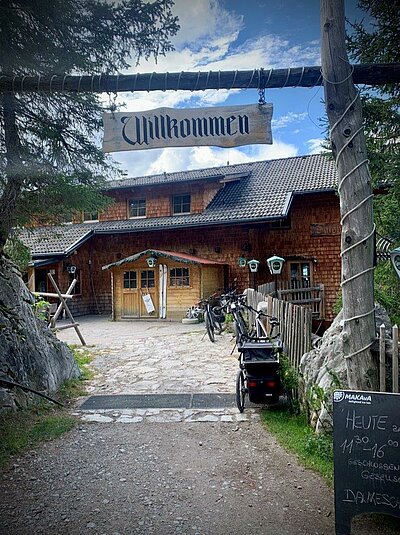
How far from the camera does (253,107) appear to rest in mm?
3004

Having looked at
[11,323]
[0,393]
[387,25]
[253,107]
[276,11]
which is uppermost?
[387,25]

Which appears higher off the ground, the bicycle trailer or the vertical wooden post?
the vertical wooden post

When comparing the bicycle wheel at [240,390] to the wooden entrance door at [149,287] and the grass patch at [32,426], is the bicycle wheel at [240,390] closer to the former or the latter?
the grass patch at [32,426]

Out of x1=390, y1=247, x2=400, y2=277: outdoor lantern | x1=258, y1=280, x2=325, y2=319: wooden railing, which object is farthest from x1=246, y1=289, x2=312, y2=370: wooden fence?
x1=258, y1=280, x2=325, y2=319: wooden railing

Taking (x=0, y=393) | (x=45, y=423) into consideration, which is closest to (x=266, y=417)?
(x=45, y=423)

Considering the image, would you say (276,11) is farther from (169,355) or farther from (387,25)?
(169,355)

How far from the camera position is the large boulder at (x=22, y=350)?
15.0 feet

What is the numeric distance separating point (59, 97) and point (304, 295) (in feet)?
39.2

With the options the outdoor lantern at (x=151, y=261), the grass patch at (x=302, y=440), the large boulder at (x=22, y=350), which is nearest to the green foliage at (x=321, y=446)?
the grass patch at (x=302, y=440)

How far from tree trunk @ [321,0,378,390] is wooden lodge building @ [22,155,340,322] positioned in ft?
33.8

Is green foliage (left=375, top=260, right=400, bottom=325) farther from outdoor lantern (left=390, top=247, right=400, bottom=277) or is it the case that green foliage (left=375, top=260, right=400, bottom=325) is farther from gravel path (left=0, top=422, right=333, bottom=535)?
outdoor lantern (left=390, top=247, right=400, bottom=277)

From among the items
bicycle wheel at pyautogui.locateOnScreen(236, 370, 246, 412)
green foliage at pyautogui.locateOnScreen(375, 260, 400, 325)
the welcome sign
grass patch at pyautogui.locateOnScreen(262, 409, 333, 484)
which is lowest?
grass patch at pyautogui.locateOnScreen(262, 409, 333, 484)

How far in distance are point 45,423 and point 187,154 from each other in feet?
11.5

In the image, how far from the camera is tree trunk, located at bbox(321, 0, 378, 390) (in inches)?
111
